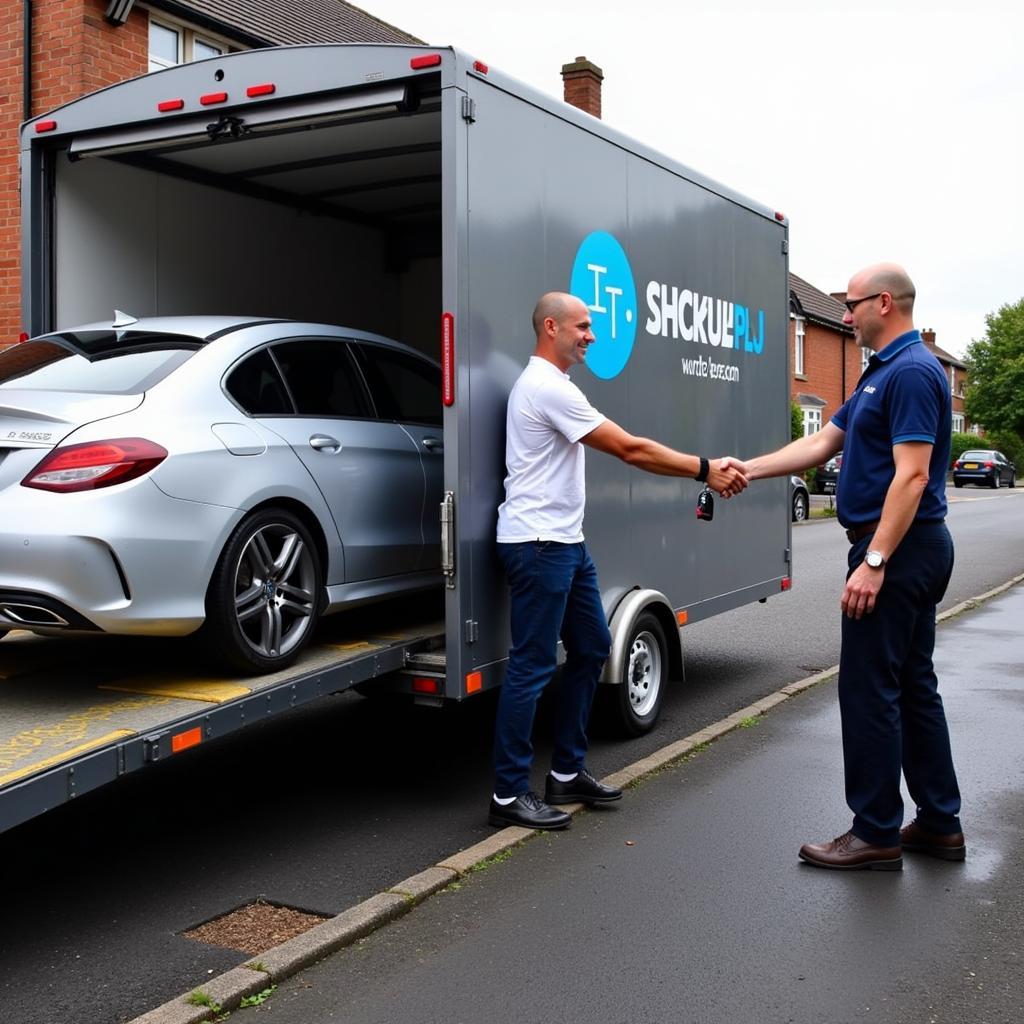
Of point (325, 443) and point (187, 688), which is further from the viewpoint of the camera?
point (325, 443)

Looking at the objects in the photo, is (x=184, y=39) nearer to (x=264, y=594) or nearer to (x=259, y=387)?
(x=259, y=387)

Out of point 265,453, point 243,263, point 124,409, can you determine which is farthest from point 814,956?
point 243,263

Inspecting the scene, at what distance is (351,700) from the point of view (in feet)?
24.6

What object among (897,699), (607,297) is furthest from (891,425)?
(607,297)

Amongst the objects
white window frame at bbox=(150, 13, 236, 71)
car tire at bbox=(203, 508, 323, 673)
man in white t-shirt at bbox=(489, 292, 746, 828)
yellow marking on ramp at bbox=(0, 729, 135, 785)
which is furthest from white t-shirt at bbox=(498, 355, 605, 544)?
white window frame at bbox=(150, 13, 236, 71)

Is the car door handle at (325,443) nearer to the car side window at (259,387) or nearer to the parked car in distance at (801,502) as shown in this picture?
the car side window at (259,387)

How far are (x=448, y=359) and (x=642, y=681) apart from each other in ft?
8.26

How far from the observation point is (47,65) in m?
14.7

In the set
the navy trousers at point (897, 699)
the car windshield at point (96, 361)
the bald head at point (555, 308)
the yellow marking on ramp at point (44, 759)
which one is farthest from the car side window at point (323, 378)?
the navy trousers at point (897, 699)

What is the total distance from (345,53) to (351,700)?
4.00m

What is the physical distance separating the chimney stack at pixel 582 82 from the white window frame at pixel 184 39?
14.0m

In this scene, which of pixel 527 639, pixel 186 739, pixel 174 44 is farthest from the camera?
pixel 174 44

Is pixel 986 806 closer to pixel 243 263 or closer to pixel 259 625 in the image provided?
pixel 259 625

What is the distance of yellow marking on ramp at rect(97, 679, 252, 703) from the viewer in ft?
14.0
